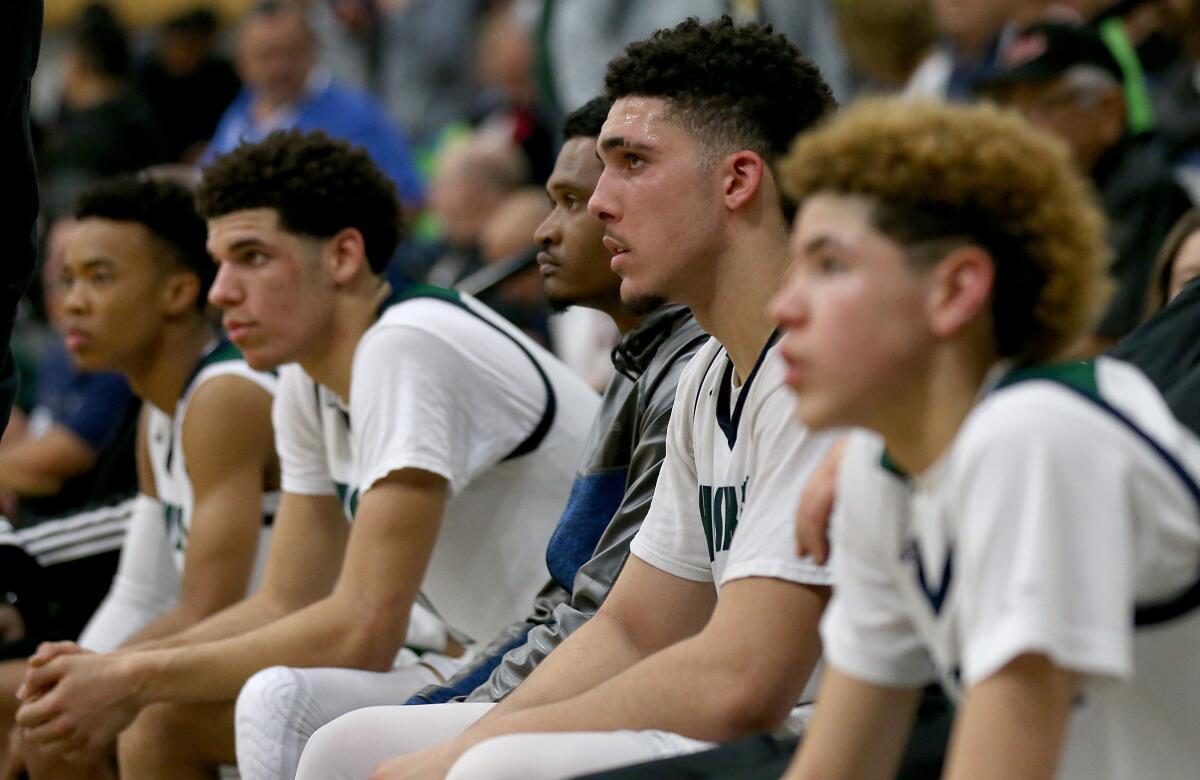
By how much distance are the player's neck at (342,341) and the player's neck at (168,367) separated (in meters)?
0.72

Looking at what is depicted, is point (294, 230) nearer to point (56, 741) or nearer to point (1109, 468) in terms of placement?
point (56, 741)

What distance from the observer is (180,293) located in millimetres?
3969

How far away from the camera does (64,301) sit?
3990 millimetres

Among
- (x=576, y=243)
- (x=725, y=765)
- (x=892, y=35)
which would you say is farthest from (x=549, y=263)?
(x=892, y=35)

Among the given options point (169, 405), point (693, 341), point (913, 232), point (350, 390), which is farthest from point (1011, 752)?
point (169, 405)

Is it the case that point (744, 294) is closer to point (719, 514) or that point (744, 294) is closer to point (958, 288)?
point (719, 514)

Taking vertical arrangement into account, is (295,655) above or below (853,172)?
below

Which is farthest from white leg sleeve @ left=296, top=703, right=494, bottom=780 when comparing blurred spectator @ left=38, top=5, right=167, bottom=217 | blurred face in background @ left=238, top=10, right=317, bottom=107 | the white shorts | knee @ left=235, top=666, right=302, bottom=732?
blurred spectator @ left=38, top=5, right=167, bottom=217

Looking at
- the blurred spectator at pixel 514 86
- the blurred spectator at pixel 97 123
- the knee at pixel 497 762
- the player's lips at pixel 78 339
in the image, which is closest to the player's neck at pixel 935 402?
the knee at pixel 497 762

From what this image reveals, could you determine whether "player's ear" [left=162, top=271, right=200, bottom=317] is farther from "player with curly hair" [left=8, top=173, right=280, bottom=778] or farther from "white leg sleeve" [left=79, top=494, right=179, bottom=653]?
"white leg sleeve" [left=79, top=494, right=179, bottom=653]

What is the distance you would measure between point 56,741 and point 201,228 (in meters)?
1.46

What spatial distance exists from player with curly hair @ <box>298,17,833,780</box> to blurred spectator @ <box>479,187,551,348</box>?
7.76 ft

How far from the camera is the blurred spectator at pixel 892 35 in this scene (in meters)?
5.87

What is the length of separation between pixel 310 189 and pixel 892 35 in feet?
10.3
